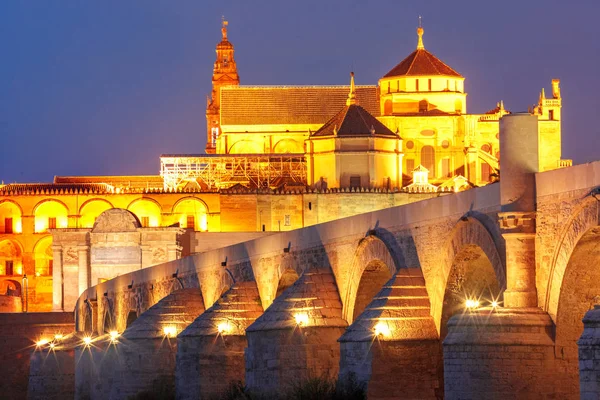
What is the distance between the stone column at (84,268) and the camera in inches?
3127

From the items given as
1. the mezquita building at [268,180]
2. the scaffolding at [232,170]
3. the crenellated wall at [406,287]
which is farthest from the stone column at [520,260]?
the scaffolding at [232,170]

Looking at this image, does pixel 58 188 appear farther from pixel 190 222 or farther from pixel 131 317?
pixel 131 317

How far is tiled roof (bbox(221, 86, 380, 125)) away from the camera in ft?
333

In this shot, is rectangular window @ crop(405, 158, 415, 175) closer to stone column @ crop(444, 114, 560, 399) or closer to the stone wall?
the stone wall

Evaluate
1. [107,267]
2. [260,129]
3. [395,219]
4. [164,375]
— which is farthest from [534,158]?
[260,129]

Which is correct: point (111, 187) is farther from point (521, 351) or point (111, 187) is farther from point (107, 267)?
point (521, 351)

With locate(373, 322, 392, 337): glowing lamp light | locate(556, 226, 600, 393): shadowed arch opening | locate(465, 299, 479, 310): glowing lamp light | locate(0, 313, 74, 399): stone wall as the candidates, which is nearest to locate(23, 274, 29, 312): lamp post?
locate(0, 313, 74, 399): stone wall

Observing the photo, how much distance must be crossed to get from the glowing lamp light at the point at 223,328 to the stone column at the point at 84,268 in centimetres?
4466

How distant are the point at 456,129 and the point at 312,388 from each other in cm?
6969

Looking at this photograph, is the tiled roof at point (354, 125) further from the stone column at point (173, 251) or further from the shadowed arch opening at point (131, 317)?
the shadowed arch opening at point (131, 317)

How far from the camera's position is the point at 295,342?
98.6ft

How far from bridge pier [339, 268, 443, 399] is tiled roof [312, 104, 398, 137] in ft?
197

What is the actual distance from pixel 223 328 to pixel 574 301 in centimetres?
→ 1519

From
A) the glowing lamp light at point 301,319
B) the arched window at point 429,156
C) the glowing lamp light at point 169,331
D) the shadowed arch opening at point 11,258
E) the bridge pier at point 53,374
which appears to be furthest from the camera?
the shadowed arch opening at point 11,258
